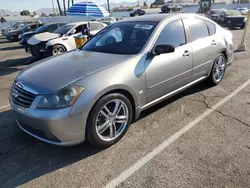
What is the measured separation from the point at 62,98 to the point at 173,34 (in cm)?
225

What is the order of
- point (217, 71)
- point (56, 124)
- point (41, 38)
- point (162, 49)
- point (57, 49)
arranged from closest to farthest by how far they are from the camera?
point (56, 124)
point (162, 49)
point (217, 71)
point (57, 49)
point (41, 38)

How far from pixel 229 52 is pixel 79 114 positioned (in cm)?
413

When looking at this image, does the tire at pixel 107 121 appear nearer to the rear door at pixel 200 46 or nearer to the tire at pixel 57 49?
the rear door at pixel 200 46

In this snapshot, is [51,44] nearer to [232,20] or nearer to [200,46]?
[200,46]

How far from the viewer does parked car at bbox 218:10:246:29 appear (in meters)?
19.9

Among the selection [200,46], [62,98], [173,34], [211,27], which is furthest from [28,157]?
[211,27]

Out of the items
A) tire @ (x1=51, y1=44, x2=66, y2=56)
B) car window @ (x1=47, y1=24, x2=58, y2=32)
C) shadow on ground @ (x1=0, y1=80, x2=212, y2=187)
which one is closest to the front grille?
shadow on ground @ (x1=0, y1=80, x2=212, y2=187)

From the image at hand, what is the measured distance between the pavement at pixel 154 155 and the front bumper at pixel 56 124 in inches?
13.3

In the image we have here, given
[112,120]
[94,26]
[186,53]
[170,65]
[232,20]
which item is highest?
[94,26]

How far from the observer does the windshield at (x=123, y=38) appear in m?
3.54

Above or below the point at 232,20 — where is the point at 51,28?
above

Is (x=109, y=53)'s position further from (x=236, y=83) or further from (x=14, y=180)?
(x=236, y=83)

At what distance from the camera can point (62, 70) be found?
3072mm

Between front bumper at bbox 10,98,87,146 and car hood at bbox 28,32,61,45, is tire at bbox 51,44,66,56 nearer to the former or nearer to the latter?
car hood at bbox 28,32,61,45
